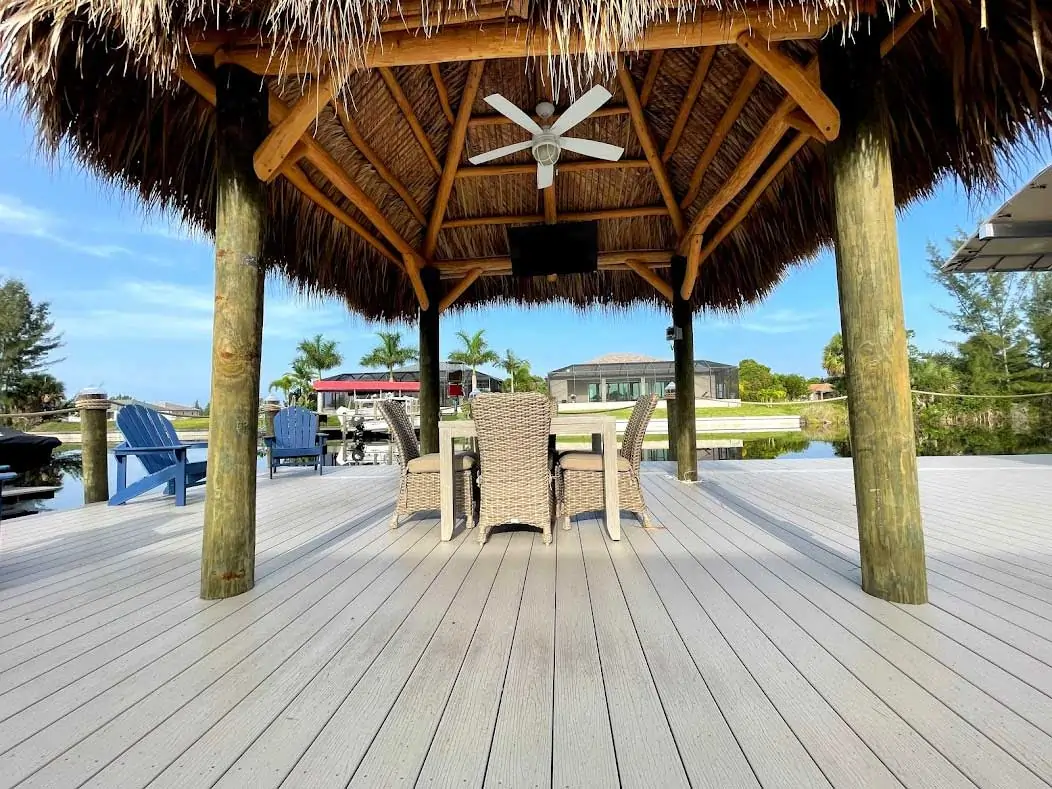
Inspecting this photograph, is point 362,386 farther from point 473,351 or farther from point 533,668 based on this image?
point 533,668

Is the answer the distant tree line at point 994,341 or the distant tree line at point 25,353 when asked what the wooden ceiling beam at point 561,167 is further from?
the distant tree line at point 25,353

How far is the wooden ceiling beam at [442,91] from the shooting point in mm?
3701

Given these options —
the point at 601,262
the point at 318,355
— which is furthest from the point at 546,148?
the point at 318,355

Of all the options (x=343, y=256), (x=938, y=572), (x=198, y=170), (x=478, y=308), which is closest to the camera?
(x=938, y=572)

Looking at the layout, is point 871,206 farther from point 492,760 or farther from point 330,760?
point 330,760

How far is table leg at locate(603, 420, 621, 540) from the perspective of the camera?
2.96m

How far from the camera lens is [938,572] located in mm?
2250

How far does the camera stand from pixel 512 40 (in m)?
2.23

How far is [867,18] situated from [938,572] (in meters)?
2.36

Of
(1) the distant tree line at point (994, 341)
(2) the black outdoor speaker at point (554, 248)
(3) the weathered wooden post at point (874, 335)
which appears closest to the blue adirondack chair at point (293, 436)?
(2) the black outdoor speaker at point (554, 248)

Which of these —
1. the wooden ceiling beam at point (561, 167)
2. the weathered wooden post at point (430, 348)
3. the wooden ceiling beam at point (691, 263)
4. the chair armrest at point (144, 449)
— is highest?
the wooden ceiling beam at point (561, 167)

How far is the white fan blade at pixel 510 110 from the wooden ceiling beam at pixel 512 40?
3.76 ft

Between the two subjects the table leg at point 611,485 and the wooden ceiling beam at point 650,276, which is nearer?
the table leg at point 611,485

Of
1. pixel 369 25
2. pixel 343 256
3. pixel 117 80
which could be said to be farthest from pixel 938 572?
pixel 343 256
